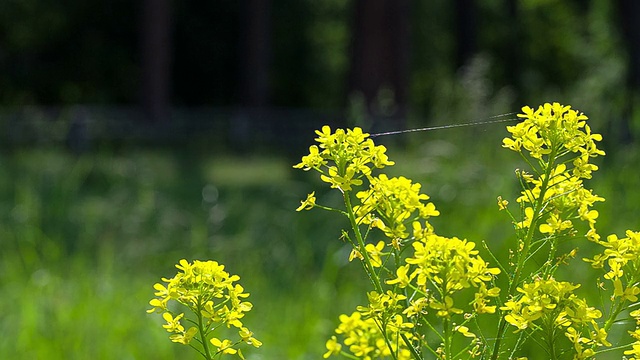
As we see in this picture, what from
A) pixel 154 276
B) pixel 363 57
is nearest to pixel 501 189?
pixel 154 276

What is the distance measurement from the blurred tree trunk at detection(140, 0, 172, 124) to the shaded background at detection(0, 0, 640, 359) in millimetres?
39

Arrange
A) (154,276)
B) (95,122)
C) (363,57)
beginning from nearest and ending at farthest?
(154,276)
(363,57)
(95,122)

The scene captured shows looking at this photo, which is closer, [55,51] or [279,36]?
[55,51]

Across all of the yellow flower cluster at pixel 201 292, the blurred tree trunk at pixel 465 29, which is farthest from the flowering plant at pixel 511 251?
the blurred tree trunk at pixel 465 29

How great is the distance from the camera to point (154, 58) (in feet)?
54.5

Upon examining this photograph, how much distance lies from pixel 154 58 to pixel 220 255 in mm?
11924

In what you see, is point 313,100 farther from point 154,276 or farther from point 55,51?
point 154,276

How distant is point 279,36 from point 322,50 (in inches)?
68.2

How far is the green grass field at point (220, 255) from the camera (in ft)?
12.5

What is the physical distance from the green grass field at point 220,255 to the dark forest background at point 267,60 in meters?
0.80

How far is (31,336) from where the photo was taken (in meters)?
3.70

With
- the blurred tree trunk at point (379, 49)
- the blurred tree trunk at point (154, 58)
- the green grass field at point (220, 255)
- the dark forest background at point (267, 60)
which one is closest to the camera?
the green grass field at point (220, 255)

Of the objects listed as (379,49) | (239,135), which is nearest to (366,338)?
(379,49)

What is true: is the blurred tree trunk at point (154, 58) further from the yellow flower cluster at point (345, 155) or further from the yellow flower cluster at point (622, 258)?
the yellow flower cluster at point (622, 258)
